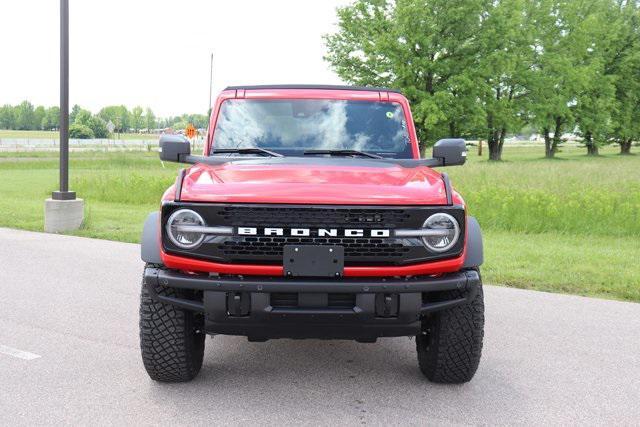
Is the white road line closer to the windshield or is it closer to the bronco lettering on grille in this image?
the windshield

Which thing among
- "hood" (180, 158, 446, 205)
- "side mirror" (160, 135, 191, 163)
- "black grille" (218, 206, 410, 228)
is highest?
"side mirror" (160, 135, 191, 163)

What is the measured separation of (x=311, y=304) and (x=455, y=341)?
1008mm

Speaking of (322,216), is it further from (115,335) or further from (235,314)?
(115,335)

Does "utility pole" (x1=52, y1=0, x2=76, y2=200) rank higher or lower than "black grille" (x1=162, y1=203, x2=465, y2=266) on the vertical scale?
higher

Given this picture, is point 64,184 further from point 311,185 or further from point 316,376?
point 311,185

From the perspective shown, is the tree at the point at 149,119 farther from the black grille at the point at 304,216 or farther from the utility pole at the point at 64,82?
the black grille at the point at 304,216

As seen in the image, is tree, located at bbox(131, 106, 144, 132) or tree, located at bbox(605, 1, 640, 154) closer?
tree, located at bbox(605, 1, 640, 154)

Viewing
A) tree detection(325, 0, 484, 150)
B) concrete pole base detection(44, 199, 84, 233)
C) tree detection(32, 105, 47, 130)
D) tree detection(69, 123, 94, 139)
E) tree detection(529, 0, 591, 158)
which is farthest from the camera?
tree detection(32, 105, 47, 130)

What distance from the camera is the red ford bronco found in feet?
11.9

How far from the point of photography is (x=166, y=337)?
4.05 metres

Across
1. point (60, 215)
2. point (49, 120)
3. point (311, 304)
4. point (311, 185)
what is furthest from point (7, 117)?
point (311, 304)

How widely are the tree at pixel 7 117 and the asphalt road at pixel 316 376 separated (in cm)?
16912

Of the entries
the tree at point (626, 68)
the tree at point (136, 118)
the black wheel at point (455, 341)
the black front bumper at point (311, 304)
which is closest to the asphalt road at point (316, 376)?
the black wheel at point (455, 341)

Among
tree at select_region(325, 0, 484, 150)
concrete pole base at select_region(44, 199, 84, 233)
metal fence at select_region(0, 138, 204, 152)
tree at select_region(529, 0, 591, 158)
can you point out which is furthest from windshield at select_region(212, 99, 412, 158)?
metal fence at select_region(0, 138, 204, 152)
